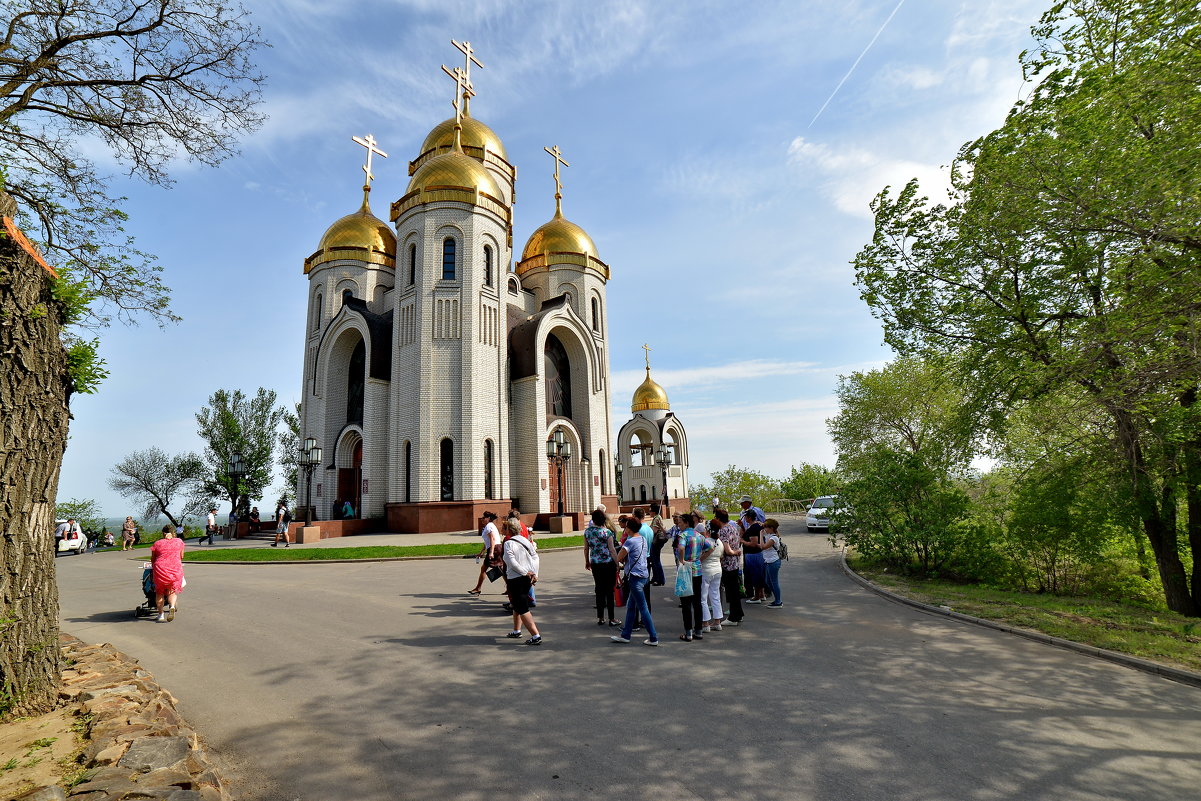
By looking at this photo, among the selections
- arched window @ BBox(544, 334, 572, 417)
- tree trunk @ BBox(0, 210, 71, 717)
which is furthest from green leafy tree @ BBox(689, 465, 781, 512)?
tree trunk @ BBox(0, 210, 71, 717)

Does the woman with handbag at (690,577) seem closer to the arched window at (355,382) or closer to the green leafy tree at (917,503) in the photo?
the green leafy tree at (917,503)

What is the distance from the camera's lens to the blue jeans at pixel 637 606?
6773 mm

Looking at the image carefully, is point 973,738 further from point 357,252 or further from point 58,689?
point 357,252

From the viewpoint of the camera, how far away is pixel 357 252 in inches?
1189

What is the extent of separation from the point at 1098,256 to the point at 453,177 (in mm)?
23999

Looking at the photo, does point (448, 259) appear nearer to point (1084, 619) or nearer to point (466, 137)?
point (466, 137)

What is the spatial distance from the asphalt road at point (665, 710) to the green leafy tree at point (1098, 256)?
498 centimetres

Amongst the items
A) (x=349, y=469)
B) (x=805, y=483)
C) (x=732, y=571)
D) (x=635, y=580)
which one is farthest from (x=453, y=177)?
(x=805, y=483)

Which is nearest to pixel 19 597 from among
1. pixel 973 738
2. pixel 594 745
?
pixel 594 745

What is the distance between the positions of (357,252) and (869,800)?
32241 millimetres

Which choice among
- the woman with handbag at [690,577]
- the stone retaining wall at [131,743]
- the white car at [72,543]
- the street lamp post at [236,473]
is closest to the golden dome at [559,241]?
the street lamp post at [236,473]

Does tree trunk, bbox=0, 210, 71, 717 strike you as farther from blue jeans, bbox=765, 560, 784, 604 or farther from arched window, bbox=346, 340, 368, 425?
arched window, bbox=346, 340, 368, 425

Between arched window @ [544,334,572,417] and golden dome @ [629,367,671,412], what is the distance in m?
14.4

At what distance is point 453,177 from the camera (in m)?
26.2
